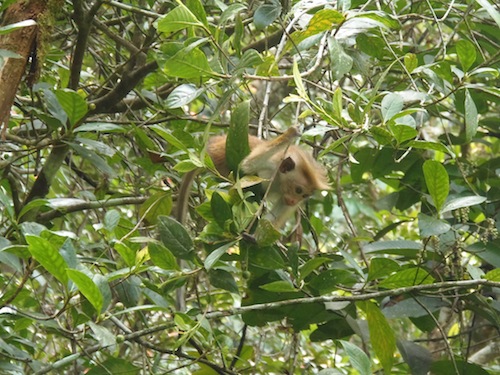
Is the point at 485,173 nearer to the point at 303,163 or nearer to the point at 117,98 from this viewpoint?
the point at 303,163

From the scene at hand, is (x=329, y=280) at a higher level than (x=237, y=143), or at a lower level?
lower

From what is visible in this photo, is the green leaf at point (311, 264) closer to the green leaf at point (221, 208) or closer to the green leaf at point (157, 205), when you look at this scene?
the green leaf at point (221, 208)

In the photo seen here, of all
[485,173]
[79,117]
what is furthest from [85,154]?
[485,173]

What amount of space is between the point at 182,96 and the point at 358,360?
1107 mm

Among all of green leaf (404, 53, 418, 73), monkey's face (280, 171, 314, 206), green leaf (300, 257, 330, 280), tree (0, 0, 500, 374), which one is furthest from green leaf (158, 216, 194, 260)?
monkey's face (280, 171, 314, 206)

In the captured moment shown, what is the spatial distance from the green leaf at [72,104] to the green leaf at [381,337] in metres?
1.32

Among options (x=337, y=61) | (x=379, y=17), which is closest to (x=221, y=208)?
(x=337, y=61)

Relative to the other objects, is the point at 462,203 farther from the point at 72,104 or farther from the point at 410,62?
the point at 72,104

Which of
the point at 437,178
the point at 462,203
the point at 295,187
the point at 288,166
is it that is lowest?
the point at 295,187

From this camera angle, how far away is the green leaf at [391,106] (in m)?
2.24

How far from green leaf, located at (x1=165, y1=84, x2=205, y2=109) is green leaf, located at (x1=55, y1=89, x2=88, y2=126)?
1.13 feet

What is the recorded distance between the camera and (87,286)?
199cm

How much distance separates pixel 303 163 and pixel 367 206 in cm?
165

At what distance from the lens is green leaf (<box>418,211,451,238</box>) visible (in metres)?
2.47
